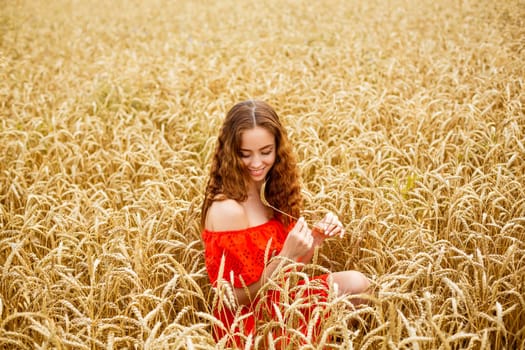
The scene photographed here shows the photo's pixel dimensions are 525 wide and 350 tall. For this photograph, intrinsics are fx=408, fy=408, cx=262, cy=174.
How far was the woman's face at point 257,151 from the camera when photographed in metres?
1.96

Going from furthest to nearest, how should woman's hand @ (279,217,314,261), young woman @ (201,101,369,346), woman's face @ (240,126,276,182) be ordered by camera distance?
woman's face @ (240,126,276,182), young woman @ (201,101,369,346), woman's hand @ (279,217,314,261)

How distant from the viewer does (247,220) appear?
1.97 meters

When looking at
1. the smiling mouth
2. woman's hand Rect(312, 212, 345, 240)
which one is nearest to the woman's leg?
woman's hand Rect(312, 212, 345, 240)

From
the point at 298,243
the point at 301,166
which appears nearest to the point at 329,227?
the point at 298,243

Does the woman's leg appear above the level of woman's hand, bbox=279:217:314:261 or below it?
below

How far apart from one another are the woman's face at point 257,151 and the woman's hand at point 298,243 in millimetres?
388

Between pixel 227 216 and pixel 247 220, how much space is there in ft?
0.39

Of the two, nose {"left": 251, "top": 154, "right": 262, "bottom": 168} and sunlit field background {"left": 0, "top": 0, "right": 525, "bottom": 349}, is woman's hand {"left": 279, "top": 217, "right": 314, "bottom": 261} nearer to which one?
sunlit field background {"left": 0, "top": 0, "right": 525, "bottom": 349}

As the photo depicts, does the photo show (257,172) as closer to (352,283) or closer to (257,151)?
(257,151)

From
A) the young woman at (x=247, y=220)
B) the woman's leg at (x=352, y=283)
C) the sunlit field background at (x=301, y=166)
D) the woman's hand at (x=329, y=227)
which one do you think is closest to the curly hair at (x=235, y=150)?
the young woman at (x=247, y=220)

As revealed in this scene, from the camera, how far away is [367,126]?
362cm

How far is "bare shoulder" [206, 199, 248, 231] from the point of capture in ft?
6.25

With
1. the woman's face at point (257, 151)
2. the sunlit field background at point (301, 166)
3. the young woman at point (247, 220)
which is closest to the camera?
the sunlit field background at point (301, 166)

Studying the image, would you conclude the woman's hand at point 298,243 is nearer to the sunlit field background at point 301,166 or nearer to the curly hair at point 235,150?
the sunlit field background at point 301,166
